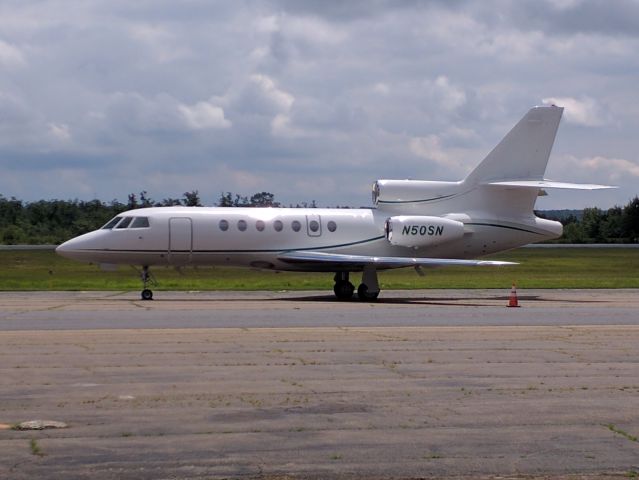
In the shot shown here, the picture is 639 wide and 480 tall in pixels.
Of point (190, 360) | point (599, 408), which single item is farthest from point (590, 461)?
point (190, 360)

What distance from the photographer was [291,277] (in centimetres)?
4456

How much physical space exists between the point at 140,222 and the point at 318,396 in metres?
19.4

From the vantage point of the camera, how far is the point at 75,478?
8.46 meters

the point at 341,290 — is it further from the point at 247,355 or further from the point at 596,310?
the point at 247,355

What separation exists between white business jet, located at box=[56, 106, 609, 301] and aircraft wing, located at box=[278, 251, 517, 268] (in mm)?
30

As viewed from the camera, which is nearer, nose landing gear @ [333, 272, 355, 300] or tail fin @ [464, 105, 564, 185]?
nose landing gear @ [333, 272, 355, 300]

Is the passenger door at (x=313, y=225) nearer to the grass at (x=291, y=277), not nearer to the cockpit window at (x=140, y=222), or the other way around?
the grass at (x=291, y=277)

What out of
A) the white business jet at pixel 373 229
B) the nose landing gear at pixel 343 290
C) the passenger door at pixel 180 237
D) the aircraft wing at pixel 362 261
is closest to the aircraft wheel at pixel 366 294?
the white business jet at pixel 373 229

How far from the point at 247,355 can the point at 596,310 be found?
1228 cm

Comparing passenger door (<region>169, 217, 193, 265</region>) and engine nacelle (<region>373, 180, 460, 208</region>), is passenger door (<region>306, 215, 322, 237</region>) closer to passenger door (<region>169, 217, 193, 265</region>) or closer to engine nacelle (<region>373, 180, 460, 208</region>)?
engine nacelle (<region>373, 180, 460, 208</region>)

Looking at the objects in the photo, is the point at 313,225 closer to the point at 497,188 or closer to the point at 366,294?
the point at 366,294

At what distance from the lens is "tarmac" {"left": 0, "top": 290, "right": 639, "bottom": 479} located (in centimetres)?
905

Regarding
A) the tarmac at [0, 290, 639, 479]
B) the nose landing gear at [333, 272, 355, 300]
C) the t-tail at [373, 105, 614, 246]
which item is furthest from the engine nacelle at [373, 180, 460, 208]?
the tarmac at [0, 290, 639, 479]

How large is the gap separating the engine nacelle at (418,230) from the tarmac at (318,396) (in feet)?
29.8
